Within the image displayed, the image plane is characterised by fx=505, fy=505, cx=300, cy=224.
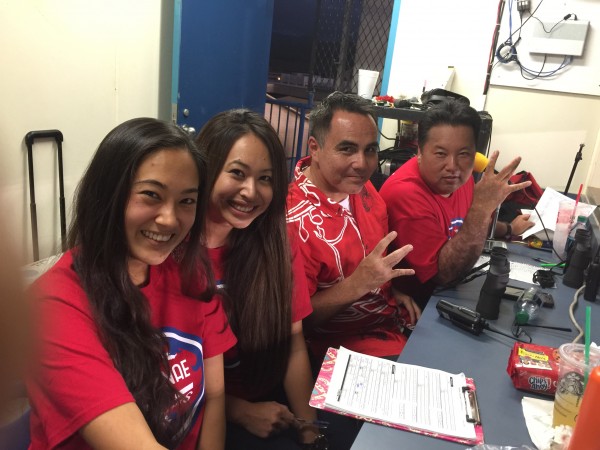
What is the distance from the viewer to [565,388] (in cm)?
→ 102

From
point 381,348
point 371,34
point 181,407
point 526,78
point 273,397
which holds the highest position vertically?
point 371,34

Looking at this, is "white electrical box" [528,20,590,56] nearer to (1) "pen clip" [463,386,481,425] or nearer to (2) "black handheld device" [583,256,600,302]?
(2) "black handheld device" [583,256,600,302]

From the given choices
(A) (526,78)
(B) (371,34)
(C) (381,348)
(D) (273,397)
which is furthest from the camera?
(B) (371,34)

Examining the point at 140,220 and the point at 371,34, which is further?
the point at 371,34

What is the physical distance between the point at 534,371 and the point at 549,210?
5.38ft

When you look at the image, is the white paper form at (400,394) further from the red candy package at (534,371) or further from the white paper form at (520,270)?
the white paper form at (520,270)

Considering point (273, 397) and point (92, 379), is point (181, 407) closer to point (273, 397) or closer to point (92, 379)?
point (92, 379)

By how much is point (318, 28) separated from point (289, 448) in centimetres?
437

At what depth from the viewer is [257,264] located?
4.40ft

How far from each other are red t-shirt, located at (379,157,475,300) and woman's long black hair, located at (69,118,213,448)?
112 centimetres

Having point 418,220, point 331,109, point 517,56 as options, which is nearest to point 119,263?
point 331,109

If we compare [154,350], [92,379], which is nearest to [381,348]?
[154,350]

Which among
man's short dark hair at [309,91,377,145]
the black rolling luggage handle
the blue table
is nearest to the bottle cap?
the blue table

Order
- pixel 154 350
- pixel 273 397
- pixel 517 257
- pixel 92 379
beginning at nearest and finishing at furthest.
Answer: pixel 92 379
pixel 154 350
pixel 273 397
pixel 517 257
